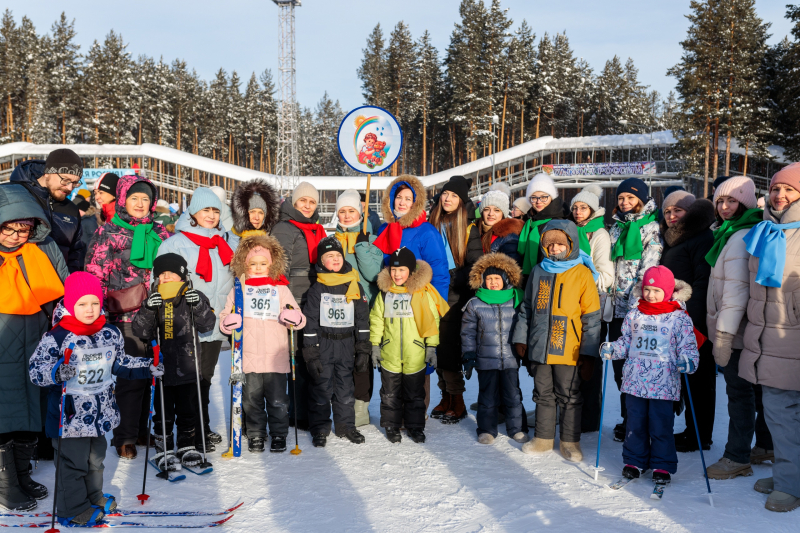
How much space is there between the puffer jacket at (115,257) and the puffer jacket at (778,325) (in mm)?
4149

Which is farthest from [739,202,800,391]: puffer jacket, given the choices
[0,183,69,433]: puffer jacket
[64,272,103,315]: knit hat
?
[0,183,69,433]: puffer jacket

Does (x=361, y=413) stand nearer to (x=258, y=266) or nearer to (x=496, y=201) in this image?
(x=258, y=266)

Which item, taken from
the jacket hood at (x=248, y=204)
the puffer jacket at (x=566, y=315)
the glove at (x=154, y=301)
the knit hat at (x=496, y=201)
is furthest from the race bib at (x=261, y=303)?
the knit hat at (x=496, y=201)

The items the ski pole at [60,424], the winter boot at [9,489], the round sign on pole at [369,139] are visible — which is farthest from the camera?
the round sign on pole at [369,139]

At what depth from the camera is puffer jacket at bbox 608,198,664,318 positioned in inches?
169

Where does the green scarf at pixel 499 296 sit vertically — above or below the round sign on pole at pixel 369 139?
below

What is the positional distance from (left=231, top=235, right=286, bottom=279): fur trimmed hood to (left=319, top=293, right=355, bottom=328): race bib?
42cm

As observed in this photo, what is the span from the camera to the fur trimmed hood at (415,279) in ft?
14.6

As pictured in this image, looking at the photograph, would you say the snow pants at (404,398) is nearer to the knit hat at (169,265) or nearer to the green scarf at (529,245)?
the green scarf at (529,245)

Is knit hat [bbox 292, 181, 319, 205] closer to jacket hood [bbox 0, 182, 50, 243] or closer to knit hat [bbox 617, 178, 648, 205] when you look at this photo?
jacket hood [bbox 0, 182, 50, 243]

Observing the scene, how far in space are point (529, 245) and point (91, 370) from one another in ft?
→ 11.1

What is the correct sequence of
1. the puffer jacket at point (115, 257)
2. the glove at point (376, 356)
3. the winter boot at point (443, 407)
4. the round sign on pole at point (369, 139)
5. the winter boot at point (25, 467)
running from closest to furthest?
the winter boot at point (25, 467) → the puffer jacket at point (115, 257) → the glove at point (376, 356) → the winter boot at point (443, 407) → the round sign on pole at point (369, 139)

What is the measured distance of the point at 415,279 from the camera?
175 inches

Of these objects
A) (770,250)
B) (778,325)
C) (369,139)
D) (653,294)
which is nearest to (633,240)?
(653,294)
